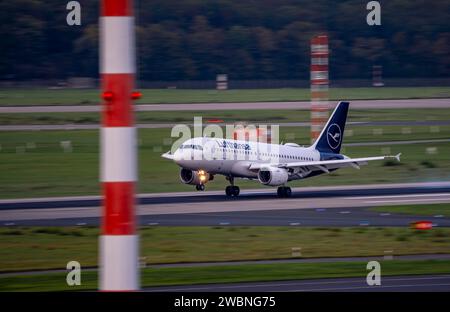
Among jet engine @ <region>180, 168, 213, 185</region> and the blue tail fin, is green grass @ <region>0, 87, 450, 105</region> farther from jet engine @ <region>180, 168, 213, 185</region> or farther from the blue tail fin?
jet engine @ <region>180, 168, 213, 185</region>

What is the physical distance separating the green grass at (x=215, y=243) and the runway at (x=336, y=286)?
5.04m

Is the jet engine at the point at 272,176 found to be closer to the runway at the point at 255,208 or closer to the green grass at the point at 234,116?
the runway at the point at 255,208

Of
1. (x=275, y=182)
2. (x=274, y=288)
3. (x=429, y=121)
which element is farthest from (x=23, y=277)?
(x=429, y=121)

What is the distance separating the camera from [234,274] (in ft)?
82.3

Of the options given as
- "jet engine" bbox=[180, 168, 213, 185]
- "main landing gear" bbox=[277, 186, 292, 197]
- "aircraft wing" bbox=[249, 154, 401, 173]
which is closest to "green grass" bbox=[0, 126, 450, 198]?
"jet engine" bbox=[180, 168, 213, 185]

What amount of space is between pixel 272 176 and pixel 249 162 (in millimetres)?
1599

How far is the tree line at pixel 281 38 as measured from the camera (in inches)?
4203

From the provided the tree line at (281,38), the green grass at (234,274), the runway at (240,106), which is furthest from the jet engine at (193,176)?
the tree line at (281,38)

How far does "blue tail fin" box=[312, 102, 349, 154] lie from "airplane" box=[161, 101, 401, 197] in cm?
40

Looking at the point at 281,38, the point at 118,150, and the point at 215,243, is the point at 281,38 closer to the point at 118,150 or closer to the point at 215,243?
the point at 215,243

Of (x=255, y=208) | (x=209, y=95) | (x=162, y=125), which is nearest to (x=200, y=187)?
(x=255, y=208)

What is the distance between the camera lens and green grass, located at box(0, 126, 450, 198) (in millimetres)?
54438

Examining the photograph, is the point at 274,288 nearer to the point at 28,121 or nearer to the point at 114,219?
the point at 114,219
